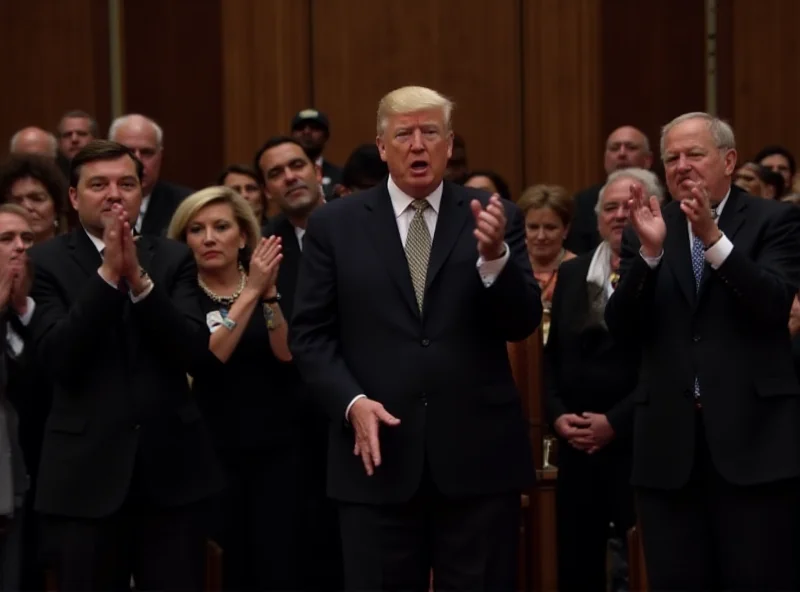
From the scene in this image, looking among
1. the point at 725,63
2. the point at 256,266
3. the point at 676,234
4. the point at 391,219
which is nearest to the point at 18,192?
the point at 256,266

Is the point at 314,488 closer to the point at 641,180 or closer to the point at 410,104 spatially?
the point at 641,180

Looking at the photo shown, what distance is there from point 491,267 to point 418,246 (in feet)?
0.90

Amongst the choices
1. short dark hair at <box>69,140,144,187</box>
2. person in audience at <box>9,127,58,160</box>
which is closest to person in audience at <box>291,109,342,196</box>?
person in audience at <box>9,127,58,160</box>

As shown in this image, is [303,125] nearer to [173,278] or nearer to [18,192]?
[18,192]

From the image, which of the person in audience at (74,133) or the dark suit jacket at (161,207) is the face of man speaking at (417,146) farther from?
the person in audience at (74,133)

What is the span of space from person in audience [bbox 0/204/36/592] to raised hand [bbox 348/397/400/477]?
3.68 ft

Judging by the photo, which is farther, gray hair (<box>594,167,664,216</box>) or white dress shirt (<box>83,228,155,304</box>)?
gray hair (<box>594,167,664,216</box>)

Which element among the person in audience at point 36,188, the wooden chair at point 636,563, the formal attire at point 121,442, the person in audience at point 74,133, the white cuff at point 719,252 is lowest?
the wooden chair at point 636,563

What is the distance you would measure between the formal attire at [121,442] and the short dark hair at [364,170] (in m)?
1.55

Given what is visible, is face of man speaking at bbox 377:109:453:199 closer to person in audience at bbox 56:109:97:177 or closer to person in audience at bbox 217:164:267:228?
person in audience at bbox 217:164:267:228

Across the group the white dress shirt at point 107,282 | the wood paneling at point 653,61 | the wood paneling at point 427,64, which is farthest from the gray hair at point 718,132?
the wood paneling at point 653,61

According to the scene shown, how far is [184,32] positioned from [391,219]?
193 inches

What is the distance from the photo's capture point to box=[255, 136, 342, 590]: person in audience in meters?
5.38

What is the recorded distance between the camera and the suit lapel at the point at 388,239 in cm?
Result: 405
